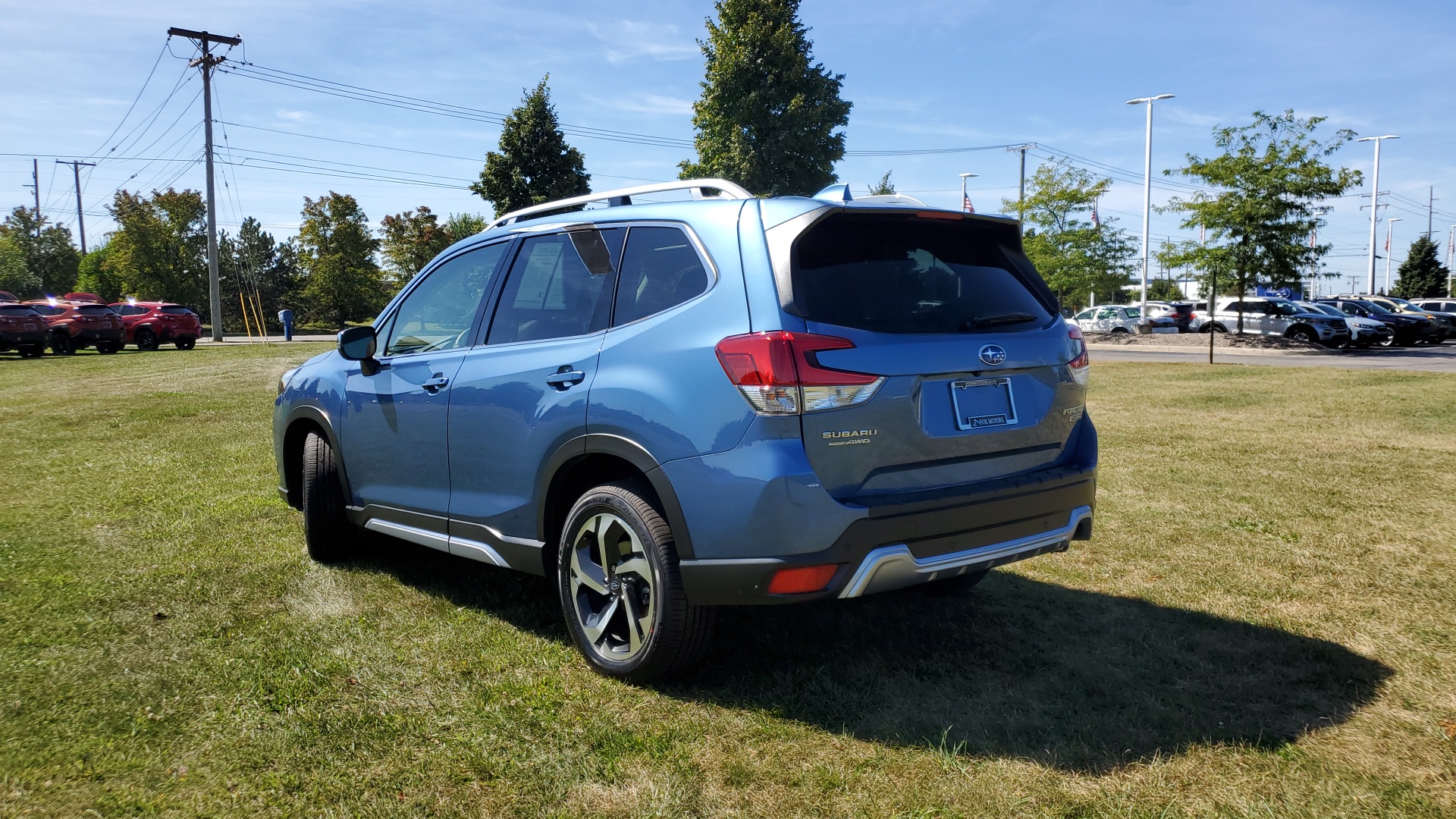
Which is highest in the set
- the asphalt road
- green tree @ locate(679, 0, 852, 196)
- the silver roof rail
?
green tree @ locate(679, 0, 852, 196)

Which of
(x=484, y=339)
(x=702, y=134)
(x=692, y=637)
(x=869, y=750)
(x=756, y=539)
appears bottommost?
(x=869, y=750)

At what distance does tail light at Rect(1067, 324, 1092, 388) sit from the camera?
4.03m

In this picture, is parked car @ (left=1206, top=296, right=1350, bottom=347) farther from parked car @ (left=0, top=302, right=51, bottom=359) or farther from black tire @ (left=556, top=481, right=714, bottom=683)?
parked car @ (left=0, top=302, right=51, bottom=359)

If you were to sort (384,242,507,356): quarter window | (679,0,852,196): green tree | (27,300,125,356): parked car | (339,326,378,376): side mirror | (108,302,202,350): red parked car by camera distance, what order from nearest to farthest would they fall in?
(384,242,507,356): quarter window → (339,326,378,376): side mirror → (27,300,125,356): parked car → (108,302,202,350): red parked car → (679,0,852,196): green tree

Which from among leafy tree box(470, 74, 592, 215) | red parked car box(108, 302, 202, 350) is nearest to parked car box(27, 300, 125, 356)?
red parked car box(108, 302, 202, 350)

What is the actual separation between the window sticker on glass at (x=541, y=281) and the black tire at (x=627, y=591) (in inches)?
36.4

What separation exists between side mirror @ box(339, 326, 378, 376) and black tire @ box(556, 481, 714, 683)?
1784 millimetres

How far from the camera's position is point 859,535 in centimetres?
327

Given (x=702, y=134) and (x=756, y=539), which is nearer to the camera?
(x=756, y=539)

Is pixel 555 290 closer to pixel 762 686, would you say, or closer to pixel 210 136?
pixel 762 686

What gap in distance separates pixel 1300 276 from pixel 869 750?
33.2 meters

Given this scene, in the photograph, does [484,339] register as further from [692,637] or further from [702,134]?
[702,134]

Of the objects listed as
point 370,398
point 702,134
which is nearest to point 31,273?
point 702,134

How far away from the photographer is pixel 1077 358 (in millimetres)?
4074
